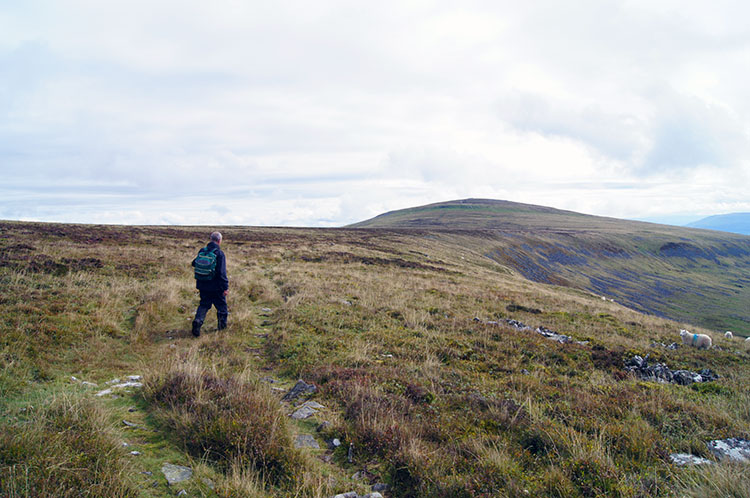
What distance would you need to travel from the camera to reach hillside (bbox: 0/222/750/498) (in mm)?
3871

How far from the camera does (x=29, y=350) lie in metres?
6.71

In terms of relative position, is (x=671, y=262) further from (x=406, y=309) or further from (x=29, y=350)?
(x=29, y=350)

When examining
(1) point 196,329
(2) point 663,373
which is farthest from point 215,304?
(2) point 663,373

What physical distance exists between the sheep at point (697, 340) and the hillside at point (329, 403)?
47 centimetres

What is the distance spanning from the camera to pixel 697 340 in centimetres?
1370

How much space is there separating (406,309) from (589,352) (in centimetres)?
629

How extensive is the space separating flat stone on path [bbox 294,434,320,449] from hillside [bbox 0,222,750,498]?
2 cm

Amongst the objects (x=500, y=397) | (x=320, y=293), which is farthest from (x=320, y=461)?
(x=320, y=293)

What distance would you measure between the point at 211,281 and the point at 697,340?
58.8ft

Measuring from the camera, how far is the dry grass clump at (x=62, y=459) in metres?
3.01

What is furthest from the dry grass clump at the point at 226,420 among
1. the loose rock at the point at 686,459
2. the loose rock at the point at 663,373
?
the loose rock at the point at 663,373

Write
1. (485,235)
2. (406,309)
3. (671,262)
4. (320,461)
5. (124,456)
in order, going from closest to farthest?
(124,456) → (320,461) → (406,309) → (485,235) → (671,262)

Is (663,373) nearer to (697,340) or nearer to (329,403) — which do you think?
(697,340)

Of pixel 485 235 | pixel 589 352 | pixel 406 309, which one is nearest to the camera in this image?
pixel 589 352
